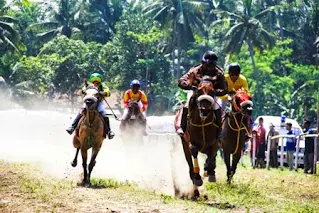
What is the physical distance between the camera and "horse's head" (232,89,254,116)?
1270 cm

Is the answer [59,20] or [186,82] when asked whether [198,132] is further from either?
[59,20]

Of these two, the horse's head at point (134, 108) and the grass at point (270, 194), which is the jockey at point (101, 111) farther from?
the horse's head at point (134, 108)

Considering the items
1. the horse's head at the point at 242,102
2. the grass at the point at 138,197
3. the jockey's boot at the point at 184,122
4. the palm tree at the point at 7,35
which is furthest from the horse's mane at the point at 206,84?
the palm tree at the point at 7,35

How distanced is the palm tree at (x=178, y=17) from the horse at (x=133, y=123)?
40.9 metres

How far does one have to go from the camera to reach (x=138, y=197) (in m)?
10.5

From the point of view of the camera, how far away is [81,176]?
43.2 feet

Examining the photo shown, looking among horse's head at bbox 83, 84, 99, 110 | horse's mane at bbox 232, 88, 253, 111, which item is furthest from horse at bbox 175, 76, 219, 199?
horse's head at bbox 83, 84, 99, 110

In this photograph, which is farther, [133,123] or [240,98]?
[133,123]

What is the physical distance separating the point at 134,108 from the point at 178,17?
41.9 m

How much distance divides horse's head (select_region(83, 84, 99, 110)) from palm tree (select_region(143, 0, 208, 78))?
44876 mm

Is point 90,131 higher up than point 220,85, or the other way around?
point 220,85

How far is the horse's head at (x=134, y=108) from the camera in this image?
16.4 meters

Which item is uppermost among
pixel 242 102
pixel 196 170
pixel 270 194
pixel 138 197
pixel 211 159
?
pixel 242 102

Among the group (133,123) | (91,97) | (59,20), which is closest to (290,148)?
(133,123)
